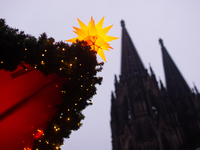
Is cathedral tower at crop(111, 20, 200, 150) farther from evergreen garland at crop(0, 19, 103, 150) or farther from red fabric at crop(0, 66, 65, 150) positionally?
red fabric at crop(0, 66, 65, 150)

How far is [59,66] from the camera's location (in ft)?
14.4

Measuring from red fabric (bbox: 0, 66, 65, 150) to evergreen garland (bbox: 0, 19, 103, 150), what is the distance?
27 cm

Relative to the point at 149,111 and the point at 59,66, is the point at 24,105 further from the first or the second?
the point at 149,111

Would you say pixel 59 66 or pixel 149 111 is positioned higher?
pixel 149 111

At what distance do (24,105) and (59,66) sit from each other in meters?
1.15

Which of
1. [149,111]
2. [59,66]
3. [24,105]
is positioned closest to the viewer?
[24,105]

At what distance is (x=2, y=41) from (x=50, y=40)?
3.54 ft

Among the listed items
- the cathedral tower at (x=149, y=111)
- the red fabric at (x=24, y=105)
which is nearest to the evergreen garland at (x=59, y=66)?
the red fabric at (x=24, y=105)

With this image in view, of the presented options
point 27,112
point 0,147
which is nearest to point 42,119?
point 27,112

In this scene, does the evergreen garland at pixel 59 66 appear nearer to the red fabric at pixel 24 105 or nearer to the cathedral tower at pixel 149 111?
the red fabric at pixel 24 105

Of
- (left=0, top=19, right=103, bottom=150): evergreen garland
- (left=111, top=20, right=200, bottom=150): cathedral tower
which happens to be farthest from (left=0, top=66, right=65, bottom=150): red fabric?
(left=111, top=20, right=200, bottom=150): cathedral tower

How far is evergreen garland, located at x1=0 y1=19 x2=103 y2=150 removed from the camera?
148 inches

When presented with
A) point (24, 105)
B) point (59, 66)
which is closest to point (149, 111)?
point (59, 66)

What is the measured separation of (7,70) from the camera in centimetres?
382
